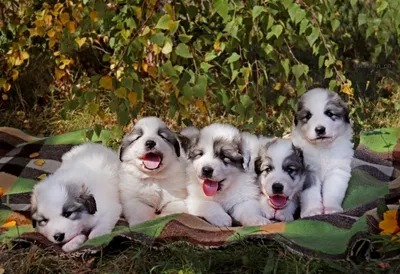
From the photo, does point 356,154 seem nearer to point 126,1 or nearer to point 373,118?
point 373,118

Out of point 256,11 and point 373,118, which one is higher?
point 256,11

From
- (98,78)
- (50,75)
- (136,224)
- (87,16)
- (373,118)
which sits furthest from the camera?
(50,75)

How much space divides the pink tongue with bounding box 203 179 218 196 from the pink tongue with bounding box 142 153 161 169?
320 mm

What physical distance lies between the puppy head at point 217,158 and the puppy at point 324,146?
46 centimetres

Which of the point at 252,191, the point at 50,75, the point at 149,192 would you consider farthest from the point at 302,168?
the point at 50,75

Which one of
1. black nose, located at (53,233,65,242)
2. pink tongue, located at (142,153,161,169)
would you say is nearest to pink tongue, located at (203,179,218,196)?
pink tongue, located at (142,153,161,169)

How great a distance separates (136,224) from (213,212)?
0.47 meters

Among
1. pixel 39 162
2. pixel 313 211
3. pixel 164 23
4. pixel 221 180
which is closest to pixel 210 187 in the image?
pixel 221 180

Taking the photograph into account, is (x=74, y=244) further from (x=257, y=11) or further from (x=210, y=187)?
(x=257, y=11)

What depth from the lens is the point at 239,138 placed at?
168 inches

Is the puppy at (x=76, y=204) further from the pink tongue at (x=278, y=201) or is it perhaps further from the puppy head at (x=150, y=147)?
the pink tongue at (x=278, y=201)

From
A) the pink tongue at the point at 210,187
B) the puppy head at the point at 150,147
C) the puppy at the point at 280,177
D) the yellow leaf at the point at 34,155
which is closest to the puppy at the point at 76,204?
the puppy head at the point at 150,147

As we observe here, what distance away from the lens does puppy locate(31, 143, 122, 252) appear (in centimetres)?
381

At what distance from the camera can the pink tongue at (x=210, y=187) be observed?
4210 mm
